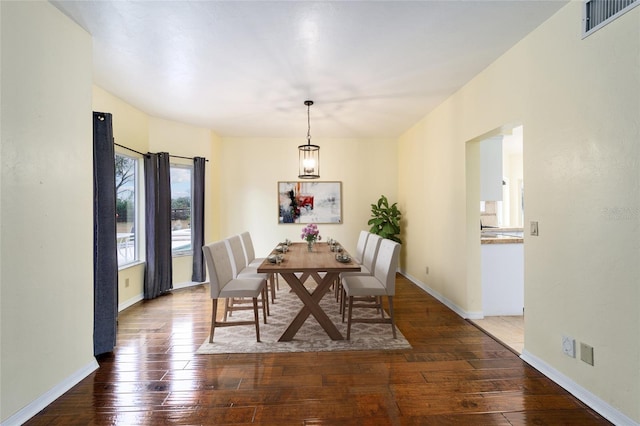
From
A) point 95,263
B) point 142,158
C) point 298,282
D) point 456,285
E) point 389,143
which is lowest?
point 456,285

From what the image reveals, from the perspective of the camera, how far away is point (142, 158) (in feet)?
14.6

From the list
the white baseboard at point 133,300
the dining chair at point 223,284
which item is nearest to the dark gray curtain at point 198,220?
the white baseboard at point 133,300

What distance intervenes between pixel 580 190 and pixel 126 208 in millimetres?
4946

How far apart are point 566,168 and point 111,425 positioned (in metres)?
3.34

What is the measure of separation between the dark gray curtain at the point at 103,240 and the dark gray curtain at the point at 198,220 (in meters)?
2.31

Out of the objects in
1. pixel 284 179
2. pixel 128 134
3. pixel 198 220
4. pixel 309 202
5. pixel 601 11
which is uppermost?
pixel 601 11

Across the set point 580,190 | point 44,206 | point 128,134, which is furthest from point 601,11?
point 128,134

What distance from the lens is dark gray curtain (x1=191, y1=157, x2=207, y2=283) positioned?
5055mm

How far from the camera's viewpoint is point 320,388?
2.15 m

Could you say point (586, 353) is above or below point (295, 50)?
below

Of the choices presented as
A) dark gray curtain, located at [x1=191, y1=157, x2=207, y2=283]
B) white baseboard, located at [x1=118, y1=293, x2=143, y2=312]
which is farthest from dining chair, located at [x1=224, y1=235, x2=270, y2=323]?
white baseboard, located at [x1=118, y1=293, x2=143, y2=312]

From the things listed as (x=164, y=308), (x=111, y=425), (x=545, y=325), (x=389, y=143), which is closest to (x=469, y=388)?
(x=545, y=325)

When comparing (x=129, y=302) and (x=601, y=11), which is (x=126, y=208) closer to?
(x=129, y=302)

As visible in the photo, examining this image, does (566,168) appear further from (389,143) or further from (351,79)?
(389,143)
